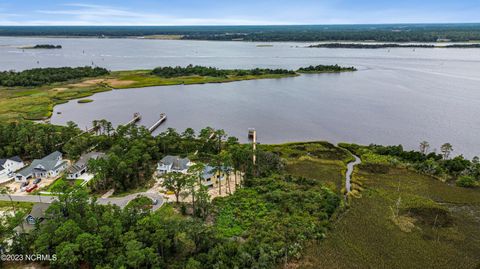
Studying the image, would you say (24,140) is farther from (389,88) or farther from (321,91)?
(389,88)

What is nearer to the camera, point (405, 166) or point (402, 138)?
point (405, 166)

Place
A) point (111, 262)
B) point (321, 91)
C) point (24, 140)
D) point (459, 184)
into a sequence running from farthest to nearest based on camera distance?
point (321, 91) → point (24, 140) → point (459, 184) → point (111, 262)

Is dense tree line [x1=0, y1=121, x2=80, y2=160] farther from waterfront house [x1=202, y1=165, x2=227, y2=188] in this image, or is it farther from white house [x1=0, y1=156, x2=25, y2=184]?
waterfront house [x1=202, y1=165, x2=227, y2=188]

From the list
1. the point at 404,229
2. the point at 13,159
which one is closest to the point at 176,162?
the point at 13,159

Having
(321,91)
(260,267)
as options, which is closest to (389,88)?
(321,91)

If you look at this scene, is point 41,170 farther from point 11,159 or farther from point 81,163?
point 11,159

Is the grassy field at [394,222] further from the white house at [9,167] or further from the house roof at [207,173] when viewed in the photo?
the white house at [9,167]
